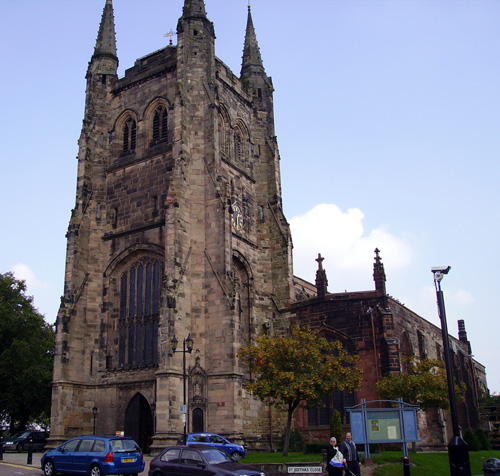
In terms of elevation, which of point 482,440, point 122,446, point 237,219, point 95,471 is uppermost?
point 237,219

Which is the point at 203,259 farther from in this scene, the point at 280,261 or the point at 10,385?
the point at 10,385

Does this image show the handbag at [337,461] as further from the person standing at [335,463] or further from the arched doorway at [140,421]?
the arched doorway at [140,421]

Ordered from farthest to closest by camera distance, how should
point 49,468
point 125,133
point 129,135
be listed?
point 125,133
point 129,135
point 49,468

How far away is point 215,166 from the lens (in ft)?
113

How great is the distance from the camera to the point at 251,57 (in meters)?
45.1

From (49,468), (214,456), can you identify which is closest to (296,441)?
(49,468)

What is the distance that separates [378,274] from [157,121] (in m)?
16.6

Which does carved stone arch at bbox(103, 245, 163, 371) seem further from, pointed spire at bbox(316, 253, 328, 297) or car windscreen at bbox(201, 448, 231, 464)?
car windscreen at bbox(201, 448, 231, 464)

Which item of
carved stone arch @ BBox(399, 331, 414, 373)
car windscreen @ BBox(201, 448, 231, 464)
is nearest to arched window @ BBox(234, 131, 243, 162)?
carved stone arch @ BBox(399, 331, 414, 373)

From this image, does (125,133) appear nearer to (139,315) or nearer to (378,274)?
(139,315)

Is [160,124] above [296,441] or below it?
above

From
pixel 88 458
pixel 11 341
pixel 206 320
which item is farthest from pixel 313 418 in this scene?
pixel 11 341

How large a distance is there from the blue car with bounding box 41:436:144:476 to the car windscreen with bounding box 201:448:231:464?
9.58 feet

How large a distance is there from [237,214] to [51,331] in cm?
1977
